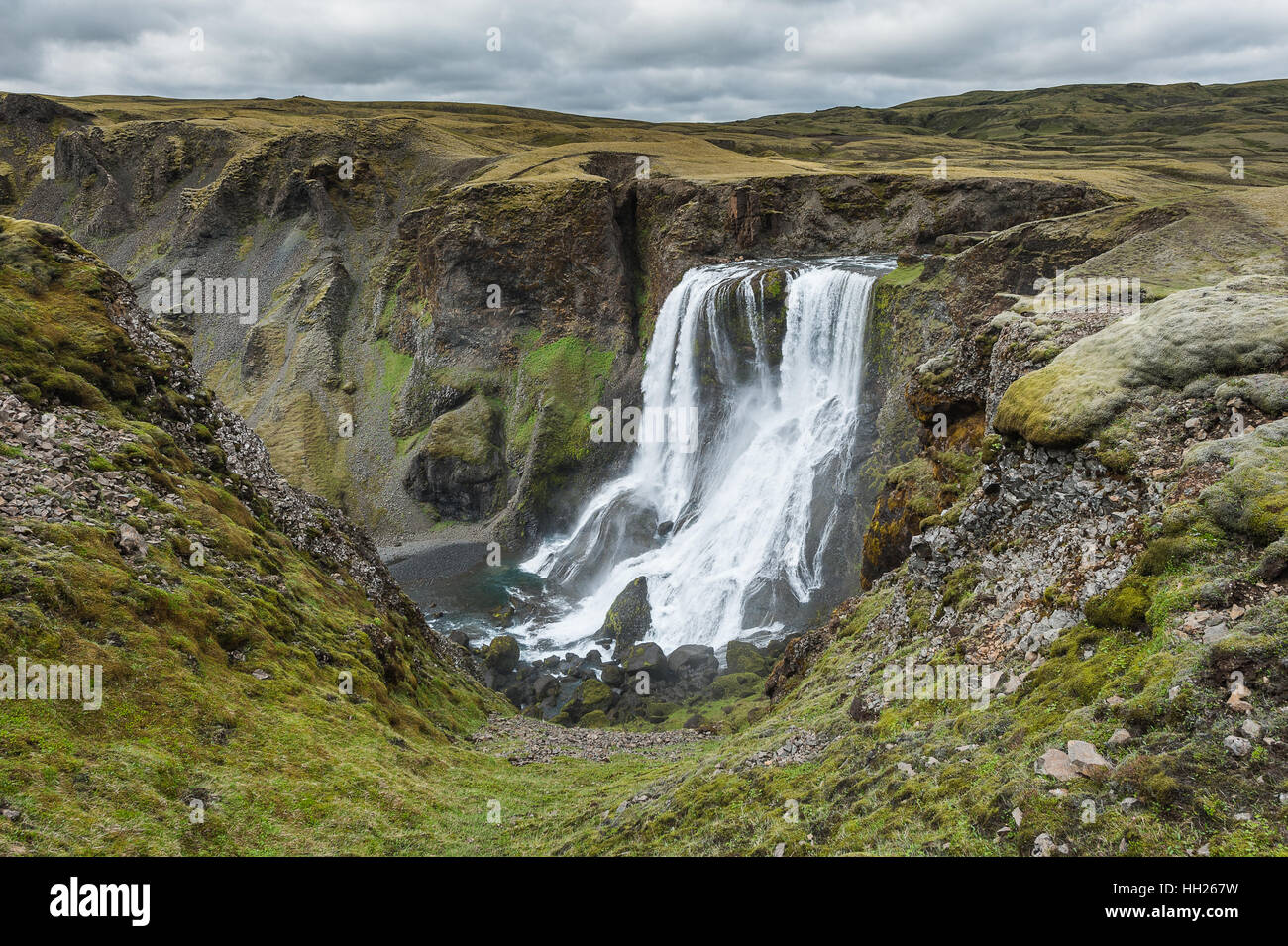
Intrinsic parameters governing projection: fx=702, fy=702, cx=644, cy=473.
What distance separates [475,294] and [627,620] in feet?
141

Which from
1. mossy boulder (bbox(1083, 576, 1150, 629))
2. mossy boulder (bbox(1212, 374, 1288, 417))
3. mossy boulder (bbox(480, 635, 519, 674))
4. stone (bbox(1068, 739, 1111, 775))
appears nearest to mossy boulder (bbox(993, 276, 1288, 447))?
mossy boulder (bbox(1212, 374, 1288, 417))

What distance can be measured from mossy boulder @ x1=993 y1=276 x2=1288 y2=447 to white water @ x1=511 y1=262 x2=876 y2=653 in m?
24.2

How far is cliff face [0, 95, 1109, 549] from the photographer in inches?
2493

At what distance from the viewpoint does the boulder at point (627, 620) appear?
132ft

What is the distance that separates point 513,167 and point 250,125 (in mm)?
52708

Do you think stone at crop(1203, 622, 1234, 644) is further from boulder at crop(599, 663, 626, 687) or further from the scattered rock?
boulder at crop(599, 663, 626, 687)

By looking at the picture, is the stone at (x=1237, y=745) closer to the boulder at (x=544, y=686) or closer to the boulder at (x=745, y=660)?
the boulder at (x=745, y=660)

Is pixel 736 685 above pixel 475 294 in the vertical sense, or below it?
below

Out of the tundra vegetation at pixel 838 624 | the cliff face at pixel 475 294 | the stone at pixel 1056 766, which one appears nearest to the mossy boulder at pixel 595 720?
the tundra vegetation at pixel 838 624

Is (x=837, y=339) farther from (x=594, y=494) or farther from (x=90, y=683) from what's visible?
(x=90, y=683)

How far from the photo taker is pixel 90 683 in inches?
499

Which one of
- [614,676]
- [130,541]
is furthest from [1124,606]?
[614,676]

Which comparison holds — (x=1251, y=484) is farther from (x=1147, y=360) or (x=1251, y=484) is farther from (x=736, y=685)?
(x=736, y=685)

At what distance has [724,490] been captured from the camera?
1951 inches
